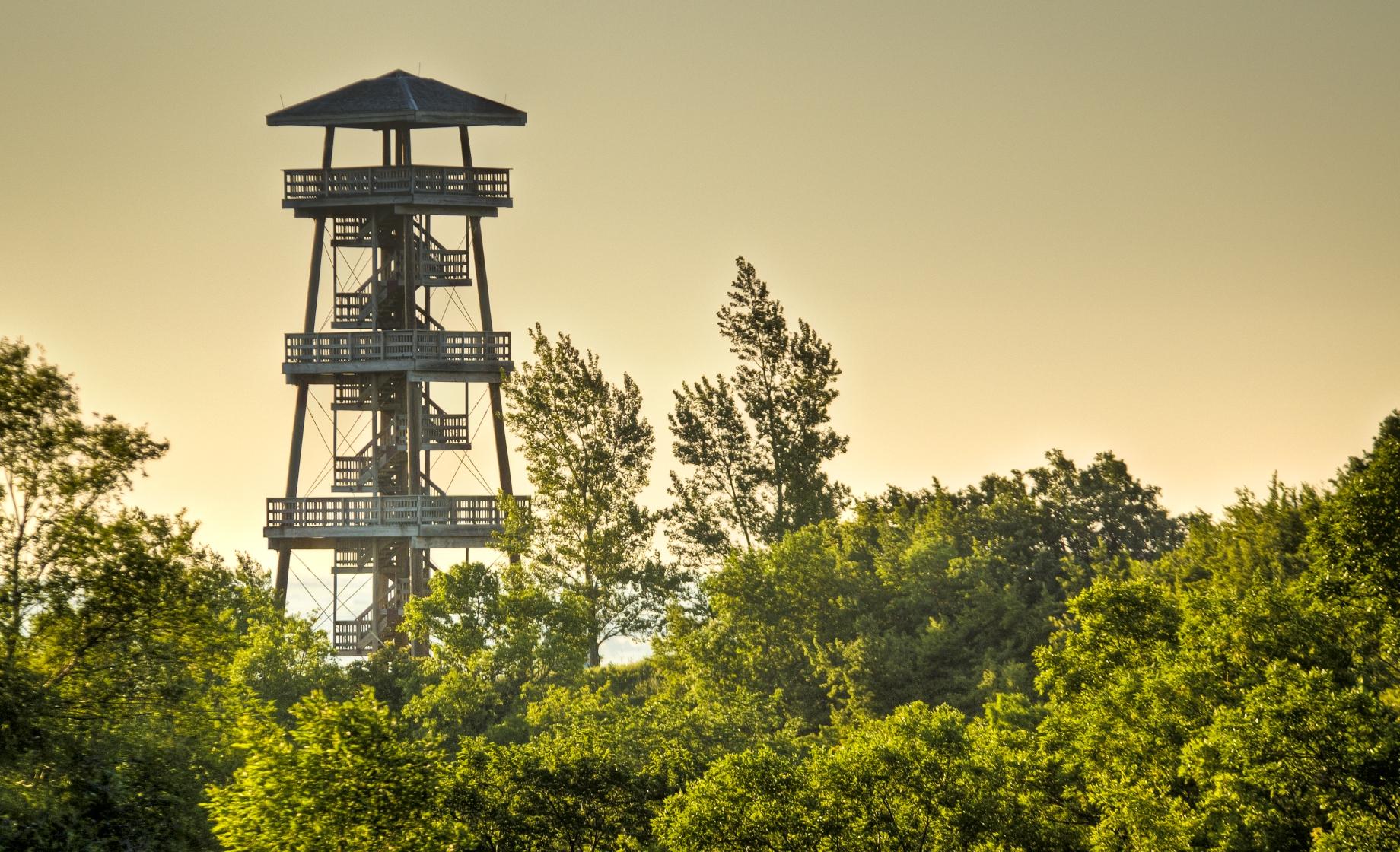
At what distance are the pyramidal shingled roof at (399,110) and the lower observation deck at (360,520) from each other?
526 inches

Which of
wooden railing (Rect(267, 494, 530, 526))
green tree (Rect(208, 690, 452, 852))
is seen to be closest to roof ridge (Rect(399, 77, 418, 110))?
wooden railing (Rect(267, 494, 530, 526))

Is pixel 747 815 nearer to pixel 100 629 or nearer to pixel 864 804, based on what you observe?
pixel 864 804

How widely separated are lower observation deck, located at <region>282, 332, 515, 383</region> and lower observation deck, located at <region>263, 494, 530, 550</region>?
14.6 feet

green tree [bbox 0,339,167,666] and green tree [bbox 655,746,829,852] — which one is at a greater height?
green tree [bbox 0,339,167,666]

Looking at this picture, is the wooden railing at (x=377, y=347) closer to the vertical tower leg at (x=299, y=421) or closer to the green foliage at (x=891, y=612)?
the vertical tower leg at (x=299, y=421)

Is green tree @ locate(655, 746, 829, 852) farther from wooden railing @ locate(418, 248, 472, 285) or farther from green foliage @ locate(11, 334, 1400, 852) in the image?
wooden railing @ locate(418, 248, 472, 285)

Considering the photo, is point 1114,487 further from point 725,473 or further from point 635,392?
point 635,392

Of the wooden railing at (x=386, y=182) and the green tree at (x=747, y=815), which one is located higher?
the wooden railing at (x=386, y=182)

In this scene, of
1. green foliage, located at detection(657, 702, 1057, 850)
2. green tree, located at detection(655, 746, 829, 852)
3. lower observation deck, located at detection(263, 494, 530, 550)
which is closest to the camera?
green tree, located at detection(655, 746, 829, 852)

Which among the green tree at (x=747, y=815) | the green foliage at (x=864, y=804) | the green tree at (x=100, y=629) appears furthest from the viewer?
the green foliage at (x=864, y=804)

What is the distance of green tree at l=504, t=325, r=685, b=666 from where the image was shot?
6712 centimetres

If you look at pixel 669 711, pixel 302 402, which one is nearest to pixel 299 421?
pixel 302 402

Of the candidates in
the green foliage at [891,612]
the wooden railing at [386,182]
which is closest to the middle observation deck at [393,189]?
the wooden railing at [386,182]

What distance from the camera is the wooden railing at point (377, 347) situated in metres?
64.2
